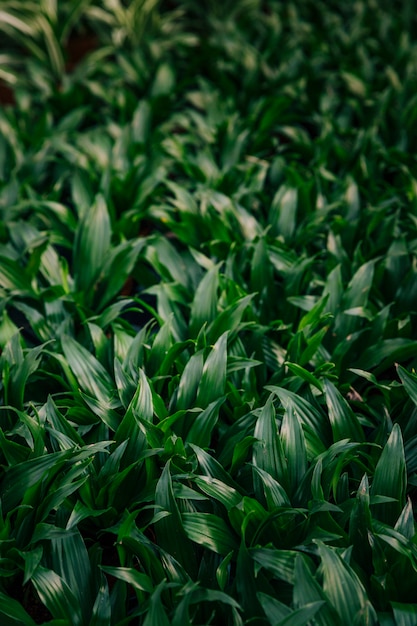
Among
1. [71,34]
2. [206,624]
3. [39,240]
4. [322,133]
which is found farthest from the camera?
[71,34]

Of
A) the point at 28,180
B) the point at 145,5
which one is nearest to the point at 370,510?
the point at 28,180

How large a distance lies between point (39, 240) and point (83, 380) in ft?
2.01

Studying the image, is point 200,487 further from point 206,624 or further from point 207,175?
point 207,175

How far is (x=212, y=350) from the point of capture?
4.88 feet

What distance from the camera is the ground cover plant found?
1141 millimetres

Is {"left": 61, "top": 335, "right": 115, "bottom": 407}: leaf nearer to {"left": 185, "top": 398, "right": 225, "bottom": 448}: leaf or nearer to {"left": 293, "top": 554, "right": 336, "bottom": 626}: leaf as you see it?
{"left": 185, "top": 398, "right": 225, "bottom": 448}: leaf

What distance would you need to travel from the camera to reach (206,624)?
1.05 m

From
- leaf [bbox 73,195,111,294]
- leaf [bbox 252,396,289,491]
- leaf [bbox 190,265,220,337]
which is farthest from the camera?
leaf [bbox 73,195,111,294]

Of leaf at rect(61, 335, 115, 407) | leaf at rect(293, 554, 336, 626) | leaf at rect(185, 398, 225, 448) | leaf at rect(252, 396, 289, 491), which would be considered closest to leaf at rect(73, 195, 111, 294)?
leaf at rect(61, 335, 115, 407)

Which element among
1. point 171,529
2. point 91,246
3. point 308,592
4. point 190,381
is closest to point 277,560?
point 308,592

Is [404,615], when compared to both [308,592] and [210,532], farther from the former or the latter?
[210,532]

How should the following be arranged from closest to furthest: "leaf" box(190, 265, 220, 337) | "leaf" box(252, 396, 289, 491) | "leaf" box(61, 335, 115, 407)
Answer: "leaf" box(252, 396, 289, 491) → "leaf" box(61, 335, 115, 407) → "leaf" box(190, 265, 220, 337)

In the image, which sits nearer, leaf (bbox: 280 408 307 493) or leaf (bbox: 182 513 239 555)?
leaf (bbox: 182 513 239 555)

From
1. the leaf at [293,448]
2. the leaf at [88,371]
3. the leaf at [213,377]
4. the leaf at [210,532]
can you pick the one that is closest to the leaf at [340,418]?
the leaf at [293,448]
